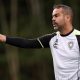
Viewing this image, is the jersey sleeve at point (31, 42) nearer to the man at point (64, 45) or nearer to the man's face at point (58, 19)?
the man at point (64, 45)

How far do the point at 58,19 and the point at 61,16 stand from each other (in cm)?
7

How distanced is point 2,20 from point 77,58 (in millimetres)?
13706

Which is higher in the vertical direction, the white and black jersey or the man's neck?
the man's neck

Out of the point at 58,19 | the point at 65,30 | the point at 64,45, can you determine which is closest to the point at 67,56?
the point at 64,45

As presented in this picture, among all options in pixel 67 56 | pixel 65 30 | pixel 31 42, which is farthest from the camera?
pixel 31 42

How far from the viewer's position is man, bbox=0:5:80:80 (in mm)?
6859

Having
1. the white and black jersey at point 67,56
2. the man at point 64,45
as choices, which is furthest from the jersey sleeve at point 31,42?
the white and black jersey at point 67,56

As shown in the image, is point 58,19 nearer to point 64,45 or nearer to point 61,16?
point 61,16

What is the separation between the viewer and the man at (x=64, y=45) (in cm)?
686

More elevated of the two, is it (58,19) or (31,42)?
(58,19)

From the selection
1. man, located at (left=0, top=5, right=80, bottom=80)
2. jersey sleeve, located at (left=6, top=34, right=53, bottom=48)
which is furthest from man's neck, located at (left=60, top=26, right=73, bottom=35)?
jersey sleeve, located at (left=6, top=34, right=53, bottom=48)

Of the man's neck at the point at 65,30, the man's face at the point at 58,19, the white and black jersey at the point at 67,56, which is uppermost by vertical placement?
the man's face at the point at 58,19

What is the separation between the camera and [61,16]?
7.08 m

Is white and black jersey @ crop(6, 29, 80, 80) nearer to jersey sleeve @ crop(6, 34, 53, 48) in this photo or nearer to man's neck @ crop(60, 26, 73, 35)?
man's neck @ crop(60, 26, 73, 35)
